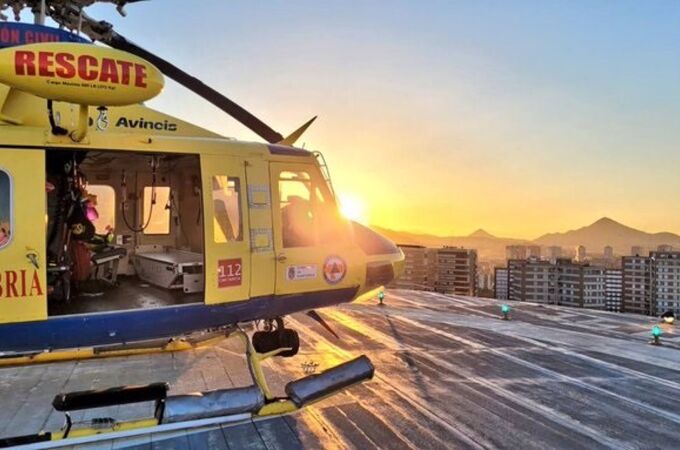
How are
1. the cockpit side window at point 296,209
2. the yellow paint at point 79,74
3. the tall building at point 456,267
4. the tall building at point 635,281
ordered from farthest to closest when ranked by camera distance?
1. the tall building at point 635,281
2. the tall building at point 456,267
3. the cockpit side window at point 296,209
4. the yellow paint at point 79,74

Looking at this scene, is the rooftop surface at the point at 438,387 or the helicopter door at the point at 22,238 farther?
the rooftop surface at the point at 438,387

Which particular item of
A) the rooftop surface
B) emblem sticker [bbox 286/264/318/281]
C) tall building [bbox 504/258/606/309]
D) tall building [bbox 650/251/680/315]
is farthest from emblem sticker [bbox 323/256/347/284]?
tall building [bbox 504/258/606/309]

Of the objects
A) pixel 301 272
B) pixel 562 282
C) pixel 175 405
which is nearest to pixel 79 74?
pixel 301 272

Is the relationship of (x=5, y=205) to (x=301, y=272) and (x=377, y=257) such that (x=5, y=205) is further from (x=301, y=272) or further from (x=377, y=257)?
(x=377, y=257)

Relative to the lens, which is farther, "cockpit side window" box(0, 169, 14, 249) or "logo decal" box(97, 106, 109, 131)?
"logo decal" box(97, 106, 109, 131)

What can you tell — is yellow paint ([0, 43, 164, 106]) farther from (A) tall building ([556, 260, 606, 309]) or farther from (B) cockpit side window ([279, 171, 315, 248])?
(A) tall building ([556, 260, 606, 309])

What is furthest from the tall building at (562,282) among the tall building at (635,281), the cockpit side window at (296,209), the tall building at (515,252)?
the cockpit side window at (296,209)

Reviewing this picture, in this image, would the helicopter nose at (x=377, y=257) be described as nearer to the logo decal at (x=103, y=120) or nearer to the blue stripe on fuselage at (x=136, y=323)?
the blue stripe on fuselage at (x=136, y=323)

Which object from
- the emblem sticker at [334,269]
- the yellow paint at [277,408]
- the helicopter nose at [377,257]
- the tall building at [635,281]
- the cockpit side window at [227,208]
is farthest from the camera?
the tall building at [635,281]
